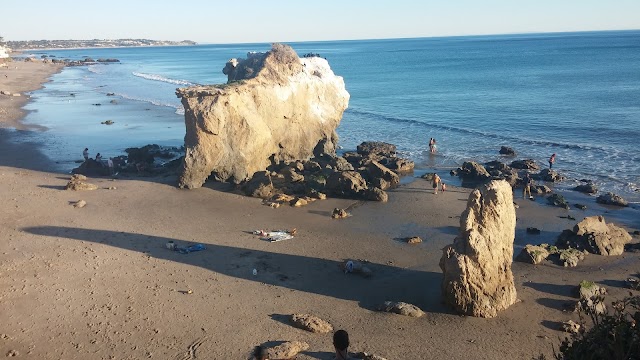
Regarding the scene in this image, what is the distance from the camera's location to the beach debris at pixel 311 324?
48.4 ft

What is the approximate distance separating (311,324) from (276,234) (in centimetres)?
764

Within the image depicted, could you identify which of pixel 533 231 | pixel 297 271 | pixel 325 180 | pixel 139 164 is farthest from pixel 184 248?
pixel 533 231

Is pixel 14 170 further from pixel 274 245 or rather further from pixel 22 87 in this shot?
pixel 22 87

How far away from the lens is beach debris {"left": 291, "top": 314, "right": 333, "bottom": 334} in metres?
14.8

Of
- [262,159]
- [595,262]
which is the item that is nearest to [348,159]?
[262,159]

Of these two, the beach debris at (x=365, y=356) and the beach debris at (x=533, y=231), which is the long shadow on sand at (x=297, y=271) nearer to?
the beach debris at (x=365, y=356)

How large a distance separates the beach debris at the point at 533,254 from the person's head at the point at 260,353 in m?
11.6

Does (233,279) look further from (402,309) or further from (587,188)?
(587,188)

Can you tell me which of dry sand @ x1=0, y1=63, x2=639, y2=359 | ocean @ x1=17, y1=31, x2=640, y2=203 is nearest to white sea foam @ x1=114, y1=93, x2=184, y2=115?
ocean @ x1=17, y1=31, x2=640, y2=203

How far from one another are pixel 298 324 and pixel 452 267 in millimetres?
5212

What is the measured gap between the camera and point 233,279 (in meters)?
18.0

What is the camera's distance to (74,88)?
7531 centimetres

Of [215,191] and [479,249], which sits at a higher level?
[479,249]

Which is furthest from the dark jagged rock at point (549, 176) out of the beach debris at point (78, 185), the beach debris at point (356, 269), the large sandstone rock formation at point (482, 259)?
the beach debris at point (78, 185)
